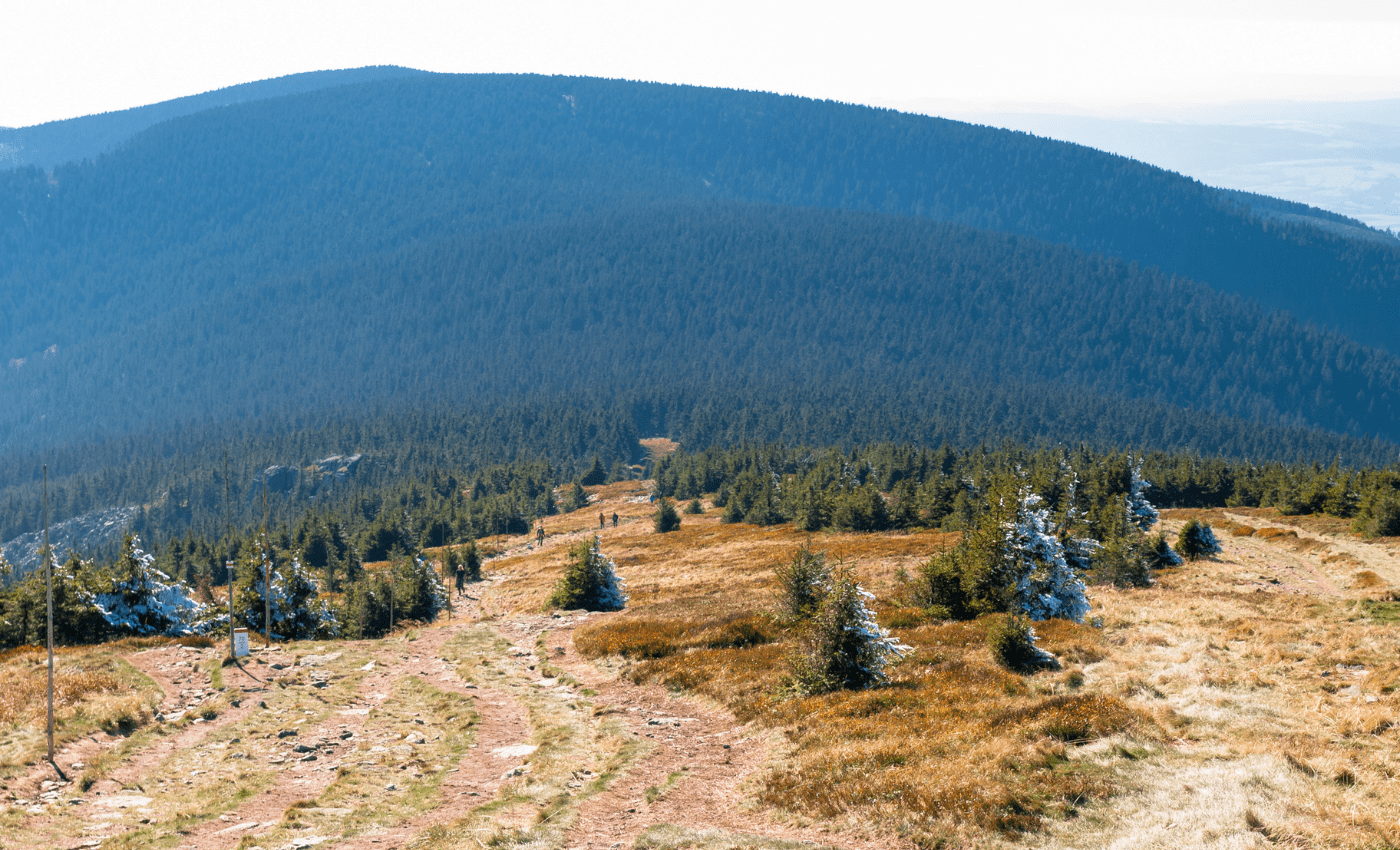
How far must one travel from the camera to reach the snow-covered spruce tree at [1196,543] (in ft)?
182

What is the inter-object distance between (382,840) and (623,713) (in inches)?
463

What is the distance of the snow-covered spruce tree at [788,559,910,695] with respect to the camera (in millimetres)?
26359

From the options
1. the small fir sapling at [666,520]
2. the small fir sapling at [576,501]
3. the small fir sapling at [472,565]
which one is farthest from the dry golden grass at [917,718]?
the small fir sapling at [576,501]

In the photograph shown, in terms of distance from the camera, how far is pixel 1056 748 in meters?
18.4

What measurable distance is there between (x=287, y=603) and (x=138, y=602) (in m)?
9.27

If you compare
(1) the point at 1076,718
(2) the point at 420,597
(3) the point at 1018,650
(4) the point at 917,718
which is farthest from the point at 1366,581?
(2) the point at 420,597

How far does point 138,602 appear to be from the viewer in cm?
4344

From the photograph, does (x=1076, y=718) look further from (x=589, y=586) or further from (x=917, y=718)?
(x=589, y=586)

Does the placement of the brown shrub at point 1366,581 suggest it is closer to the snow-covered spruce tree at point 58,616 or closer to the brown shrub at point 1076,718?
the brown shrub at point 1076,718

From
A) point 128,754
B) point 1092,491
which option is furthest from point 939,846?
point 1092,491

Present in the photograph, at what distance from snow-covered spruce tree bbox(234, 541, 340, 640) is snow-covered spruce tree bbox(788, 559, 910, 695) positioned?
38.5 meters

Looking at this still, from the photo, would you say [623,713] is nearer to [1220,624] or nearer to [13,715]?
[13,715]

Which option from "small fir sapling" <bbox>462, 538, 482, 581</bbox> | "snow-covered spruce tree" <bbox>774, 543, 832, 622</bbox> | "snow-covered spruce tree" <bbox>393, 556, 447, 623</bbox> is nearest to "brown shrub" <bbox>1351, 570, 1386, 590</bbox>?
"snow-covered spruce tree" <bbox>774, 543, 832, 622</bbox>

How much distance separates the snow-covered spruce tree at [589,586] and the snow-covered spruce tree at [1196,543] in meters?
40.0
